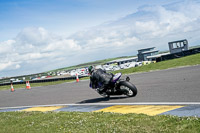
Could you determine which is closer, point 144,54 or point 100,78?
point 100,78

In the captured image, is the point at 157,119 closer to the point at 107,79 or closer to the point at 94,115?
the point at 94,115

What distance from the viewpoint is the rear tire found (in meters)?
10.6

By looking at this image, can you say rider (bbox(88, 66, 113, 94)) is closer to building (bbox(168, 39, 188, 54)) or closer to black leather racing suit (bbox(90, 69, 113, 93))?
black leather racing suit (bbox(90, 69, 113, 93))

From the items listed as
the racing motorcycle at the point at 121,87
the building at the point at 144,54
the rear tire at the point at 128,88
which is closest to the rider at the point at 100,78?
the racing motorcycle at the point at 121,87

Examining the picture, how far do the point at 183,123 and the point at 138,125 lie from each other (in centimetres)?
90

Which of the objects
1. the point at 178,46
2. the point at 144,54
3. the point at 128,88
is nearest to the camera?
the point at 128,88

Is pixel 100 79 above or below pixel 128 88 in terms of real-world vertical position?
above

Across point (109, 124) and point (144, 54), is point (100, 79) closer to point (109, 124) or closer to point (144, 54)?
point (109, 124)

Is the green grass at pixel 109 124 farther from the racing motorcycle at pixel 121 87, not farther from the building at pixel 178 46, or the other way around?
the building at pixel 178 46

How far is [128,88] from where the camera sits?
421 inches

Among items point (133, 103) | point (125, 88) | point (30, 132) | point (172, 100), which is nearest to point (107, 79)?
point (125, 88)

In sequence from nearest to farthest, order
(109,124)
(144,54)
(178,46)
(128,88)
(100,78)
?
1. (109,124)
2. (128,88)
3. (100,78)
4. (178,46)
5. (144,54)

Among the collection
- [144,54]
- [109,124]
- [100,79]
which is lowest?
[109,124]

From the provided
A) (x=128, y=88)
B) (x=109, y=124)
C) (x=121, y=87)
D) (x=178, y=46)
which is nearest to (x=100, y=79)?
(x=121, y=87)
